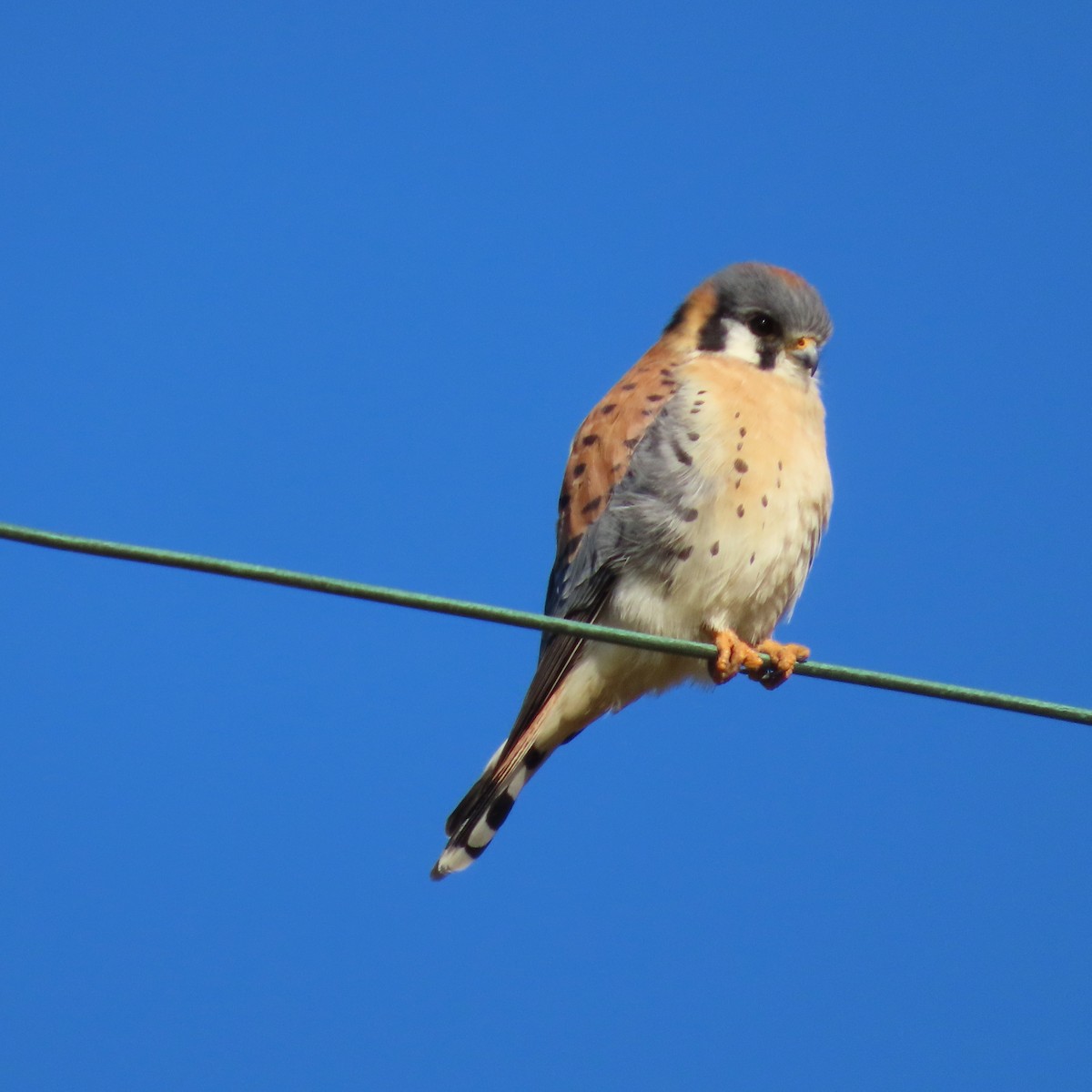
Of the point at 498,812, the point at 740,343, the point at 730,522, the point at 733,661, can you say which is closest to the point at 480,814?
the point at 498,812

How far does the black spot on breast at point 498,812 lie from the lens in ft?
13.7

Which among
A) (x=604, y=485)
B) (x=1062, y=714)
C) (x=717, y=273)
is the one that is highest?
(x=717, y=273)

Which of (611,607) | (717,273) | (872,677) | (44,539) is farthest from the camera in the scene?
(717,273)

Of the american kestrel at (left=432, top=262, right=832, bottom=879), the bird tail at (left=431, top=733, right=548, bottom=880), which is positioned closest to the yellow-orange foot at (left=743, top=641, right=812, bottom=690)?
the american kestrel at (left=432, top=262, right=832, bottom=879)

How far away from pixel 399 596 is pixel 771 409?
2.03 metres

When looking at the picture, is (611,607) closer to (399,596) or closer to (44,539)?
(399,596)

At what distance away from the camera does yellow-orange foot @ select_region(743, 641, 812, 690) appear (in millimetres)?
3850

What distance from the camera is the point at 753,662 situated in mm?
3904

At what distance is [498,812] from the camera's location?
13.8 ft

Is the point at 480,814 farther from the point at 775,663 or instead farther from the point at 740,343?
the point at 740,343

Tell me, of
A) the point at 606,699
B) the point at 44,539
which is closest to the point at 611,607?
the point at 606,699

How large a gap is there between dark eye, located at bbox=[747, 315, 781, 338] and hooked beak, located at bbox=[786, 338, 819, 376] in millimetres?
70

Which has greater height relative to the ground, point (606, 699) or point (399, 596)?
point (606, 699)

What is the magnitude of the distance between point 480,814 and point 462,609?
1.80 m
